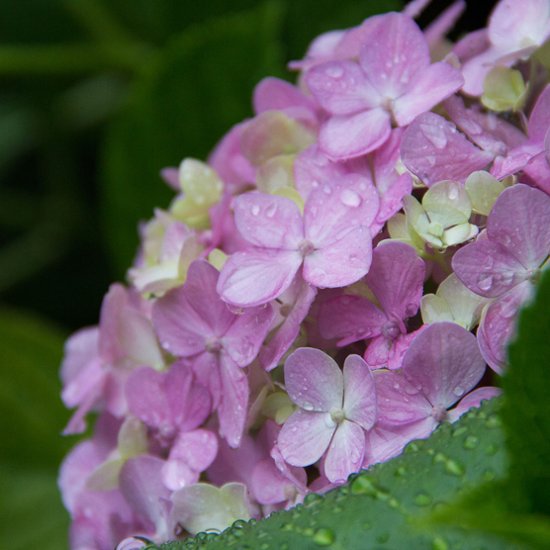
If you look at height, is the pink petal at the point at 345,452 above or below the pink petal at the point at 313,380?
below

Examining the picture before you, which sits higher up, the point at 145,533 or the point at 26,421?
the point at 145,533

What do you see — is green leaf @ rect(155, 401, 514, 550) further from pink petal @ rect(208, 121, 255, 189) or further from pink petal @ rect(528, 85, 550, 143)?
pink petal @ rect(208, 121, 255, 189)

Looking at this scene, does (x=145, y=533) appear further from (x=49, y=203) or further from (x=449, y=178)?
(x=49, y=203)

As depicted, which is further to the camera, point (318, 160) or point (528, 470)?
point (318, 160)

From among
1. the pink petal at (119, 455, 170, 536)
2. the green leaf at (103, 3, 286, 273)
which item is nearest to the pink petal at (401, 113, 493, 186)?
the pink petal at (119, 455, 170, 536)

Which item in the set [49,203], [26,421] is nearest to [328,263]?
[26,421]

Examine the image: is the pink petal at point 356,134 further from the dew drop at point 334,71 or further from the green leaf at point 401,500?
the green leaf at point 401,500

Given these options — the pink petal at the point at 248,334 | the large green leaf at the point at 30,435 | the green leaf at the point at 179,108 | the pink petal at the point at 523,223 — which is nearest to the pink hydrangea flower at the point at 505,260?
the pink petal at the point at 523,223
